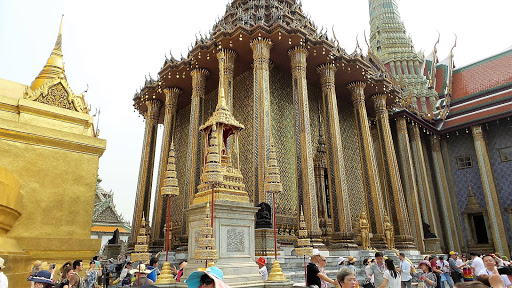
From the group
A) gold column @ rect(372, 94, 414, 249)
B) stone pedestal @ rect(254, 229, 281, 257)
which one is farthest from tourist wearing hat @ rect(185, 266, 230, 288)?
gold column @ rect(372, 94, 414, 249)

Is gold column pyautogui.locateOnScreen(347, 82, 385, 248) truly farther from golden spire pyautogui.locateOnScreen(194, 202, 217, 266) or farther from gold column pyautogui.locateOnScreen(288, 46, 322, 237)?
golden spire pyautogui.locateOnScreen(194, 202, 217, 266)

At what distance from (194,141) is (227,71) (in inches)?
104

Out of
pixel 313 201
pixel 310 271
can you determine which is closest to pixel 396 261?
pixel 313 201

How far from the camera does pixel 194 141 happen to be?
11.9 meters

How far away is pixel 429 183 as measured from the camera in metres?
18.2

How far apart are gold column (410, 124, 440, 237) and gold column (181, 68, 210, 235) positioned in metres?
11.4

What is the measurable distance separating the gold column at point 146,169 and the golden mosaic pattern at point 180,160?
1020mm

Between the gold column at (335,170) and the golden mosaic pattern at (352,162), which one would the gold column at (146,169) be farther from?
the golden mosaic pattern at (352,162)

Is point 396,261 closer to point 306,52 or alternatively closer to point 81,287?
point 306,52

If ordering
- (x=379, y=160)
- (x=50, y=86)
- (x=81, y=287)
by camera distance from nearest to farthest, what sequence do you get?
1. (x=81, y=287)
2. (x=50, y=86)
3. (x=379, y=160)

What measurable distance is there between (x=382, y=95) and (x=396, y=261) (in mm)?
7561

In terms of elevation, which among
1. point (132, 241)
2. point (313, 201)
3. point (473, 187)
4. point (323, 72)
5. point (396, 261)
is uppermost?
point (323, 72)

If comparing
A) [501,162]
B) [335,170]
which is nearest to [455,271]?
[335,170]

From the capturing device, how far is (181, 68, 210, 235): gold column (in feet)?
36.4
